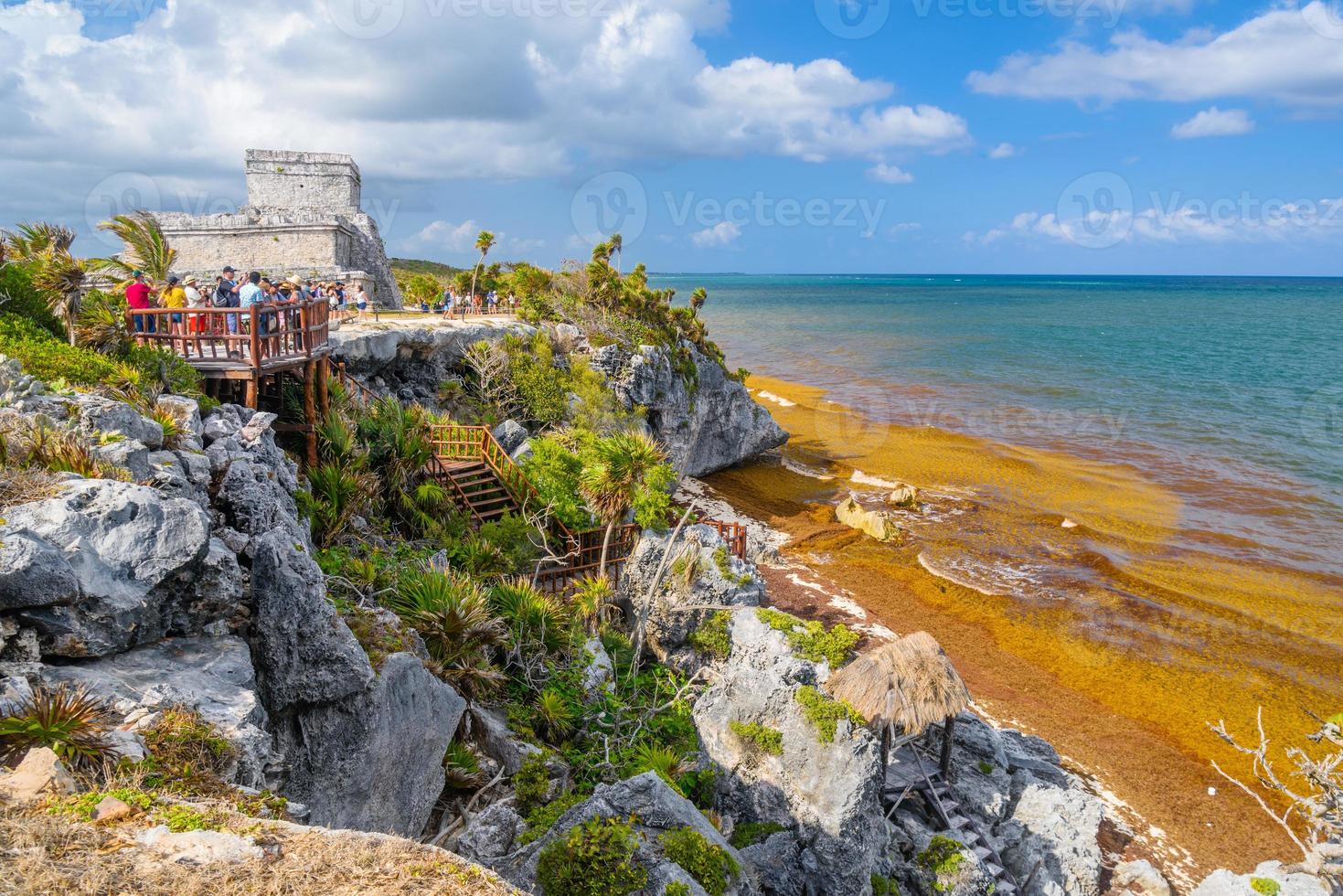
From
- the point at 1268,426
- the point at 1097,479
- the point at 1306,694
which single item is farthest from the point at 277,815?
the point at 1268,426

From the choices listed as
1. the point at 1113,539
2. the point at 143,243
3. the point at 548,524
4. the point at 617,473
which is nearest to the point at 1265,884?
the point at 617,473

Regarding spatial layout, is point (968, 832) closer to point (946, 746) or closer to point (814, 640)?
point (946, 746)

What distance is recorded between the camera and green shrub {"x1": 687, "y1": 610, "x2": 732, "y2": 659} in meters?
13.9

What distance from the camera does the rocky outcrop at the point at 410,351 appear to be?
19969mm

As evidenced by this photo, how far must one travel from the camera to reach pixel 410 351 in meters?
22.3

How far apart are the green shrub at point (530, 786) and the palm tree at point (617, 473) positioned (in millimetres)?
6104

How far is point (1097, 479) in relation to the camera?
3156 centimetres

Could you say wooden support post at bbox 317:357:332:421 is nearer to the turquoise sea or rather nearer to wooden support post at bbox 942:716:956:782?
wooden support post at bbox 942:716:956:782

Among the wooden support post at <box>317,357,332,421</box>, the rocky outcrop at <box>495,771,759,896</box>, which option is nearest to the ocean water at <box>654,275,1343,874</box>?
the rocky outcrop at <box>495,771,759,896</box>

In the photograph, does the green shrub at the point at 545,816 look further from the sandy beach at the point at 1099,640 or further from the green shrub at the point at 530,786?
the sandy beach at the point at 1099,640

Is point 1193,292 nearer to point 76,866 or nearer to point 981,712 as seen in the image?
point 981,712

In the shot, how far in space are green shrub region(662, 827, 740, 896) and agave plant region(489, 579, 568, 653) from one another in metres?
5.63

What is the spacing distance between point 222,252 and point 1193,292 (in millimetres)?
199752

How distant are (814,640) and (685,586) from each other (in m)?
3.88
